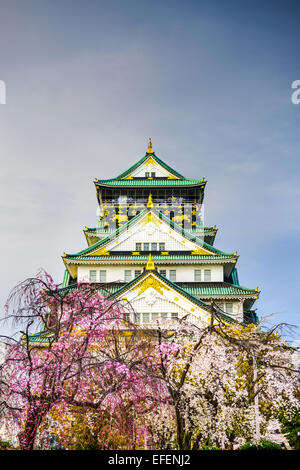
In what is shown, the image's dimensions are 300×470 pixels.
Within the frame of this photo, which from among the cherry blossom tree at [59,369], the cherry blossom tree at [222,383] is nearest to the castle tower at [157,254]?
the cherry blossom tree at [222,383]

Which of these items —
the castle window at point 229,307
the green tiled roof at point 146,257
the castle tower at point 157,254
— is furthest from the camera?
the green tiled roof at point 146,257

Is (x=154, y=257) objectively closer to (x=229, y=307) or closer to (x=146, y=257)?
(x=146, y=257)

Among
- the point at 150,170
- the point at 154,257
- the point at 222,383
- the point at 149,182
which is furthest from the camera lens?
the point at 150,170

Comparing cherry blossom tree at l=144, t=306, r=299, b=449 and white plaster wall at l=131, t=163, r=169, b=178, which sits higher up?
white plaster wall at l=131, t=163, r=169, b=178

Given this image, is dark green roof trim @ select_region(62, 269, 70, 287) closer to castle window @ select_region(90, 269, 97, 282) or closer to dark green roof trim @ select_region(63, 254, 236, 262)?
castle window @ select_region(90, 269, 97, 282)

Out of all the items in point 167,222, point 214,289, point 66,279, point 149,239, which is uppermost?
point 167,222

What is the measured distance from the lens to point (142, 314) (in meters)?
34.4

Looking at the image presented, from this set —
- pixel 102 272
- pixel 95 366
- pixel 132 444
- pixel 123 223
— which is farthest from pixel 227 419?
pixel 123 223

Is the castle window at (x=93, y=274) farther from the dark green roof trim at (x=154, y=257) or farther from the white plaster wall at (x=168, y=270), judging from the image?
the dark green roof trim at (x=154, y=257)

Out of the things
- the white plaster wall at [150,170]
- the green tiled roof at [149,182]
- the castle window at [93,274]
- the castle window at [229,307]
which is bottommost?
the castle window at [229,307]

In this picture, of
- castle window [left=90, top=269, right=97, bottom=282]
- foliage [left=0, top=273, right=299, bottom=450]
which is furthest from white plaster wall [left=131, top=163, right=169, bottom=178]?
foliage [left=0, top=273, right=299, bottom=450]

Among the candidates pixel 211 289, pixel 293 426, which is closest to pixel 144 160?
pixel 211 289

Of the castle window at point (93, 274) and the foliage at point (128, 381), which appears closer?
the foliage at point (128, 381)
